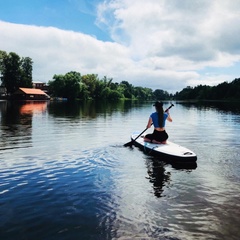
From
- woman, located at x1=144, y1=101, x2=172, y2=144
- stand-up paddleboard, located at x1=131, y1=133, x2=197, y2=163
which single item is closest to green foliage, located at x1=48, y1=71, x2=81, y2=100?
stand-up paddleboard, located at x1=131, y1=133, x2=197, y2=163

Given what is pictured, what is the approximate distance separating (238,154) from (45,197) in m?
10.9

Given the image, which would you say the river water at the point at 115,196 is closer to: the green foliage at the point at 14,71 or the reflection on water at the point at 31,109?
the reflection on water at the point at 31,109

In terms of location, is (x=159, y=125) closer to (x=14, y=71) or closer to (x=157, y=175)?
(x=157, y=175)

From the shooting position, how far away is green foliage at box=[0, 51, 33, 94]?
113 metres

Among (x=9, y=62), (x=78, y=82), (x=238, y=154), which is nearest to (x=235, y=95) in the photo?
(x=78, y=82)

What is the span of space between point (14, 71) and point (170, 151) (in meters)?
116

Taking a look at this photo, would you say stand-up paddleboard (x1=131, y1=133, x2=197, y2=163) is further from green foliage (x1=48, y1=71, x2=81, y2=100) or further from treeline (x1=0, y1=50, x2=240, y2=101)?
green foliage (x1=48, y1=71, x2=81, y2=100)

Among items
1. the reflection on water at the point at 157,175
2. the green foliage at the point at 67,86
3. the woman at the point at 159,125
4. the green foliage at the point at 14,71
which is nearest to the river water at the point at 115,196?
the reflection on water at the point at 157,175

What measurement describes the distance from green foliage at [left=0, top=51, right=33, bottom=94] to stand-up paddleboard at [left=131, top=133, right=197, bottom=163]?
355 feet

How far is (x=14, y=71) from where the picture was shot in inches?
4579

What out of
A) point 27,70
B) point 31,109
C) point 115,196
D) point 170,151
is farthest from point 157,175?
point 27,70

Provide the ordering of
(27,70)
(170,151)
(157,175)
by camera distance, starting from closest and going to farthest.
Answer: (157,175) < (170,151) < (27,70)

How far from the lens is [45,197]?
8367mm

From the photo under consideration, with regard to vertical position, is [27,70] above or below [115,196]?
above
